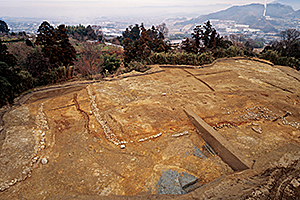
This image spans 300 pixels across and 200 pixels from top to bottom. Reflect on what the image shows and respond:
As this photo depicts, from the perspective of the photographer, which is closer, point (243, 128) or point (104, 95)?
A: point (243, 128)

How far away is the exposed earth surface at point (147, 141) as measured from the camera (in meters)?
4.32

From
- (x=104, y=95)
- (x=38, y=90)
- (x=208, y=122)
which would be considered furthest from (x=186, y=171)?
(x=38, y=90)

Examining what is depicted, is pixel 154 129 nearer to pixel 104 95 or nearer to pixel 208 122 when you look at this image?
pixel 208 122

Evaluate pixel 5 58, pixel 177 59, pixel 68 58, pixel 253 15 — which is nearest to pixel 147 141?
pixel 5 58

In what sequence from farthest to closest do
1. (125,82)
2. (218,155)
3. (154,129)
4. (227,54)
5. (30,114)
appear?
(227,54) < (125,82) < (30,114) < (154,129) < (218,155)

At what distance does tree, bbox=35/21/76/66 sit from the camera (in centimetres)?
1166

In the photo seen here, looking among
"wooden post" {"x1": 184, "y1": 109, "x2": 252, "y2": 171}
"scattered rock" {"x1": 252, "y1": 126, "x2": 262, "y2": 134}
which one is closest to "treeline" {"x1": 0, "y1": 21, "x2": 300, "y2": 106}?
"wooden post" {"x1": 184, "y1": 109, "x2": 252, "y2": 171}

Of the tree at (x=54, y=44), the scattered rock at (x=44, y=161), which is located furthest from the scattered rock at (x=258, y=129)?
the tree at (x=54, y=44)

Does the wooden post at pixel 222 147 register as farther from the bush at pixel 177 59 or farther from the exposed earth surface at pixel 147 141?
the bush at pixel 177 59

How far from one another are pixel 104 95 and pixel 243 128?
723 centimetres

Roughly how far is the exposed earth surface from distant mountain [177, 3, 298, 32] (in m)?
104

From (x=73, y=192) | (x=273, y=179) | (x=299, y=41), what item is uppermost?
(x=299, y=41)

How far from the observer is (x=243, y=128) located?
266 inches

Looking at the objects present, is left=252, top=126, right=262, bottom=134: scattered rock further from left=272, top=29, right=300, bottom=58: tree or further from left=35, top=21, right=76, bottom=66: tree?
left=272, top=29, right=300, bottom=58: tree
